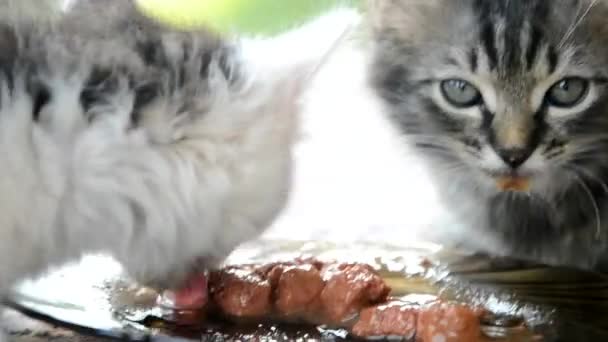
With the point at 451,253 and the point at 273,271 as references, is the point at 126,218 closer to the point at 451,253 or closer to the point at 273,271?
the point at 273,271

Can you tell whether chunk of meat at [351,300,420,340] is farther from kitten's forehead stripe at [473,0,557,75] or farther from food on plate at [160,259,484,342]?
kitten's forehead stripe at [473,0,557,75]

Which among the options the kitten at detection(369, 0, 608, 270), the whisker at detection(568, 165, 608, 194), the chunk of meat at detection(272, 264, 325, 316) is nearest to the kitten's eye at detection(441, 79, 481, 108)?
the kitten at detection(369, 0, 608, 270)

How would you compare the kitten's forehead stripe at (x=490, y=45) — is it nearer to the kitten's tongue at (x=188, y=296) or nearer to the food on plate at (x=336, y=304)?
the food on plate at (x=336, y=304)

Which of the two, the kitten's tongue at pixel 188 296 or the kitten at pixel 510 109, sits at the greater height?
the kitten at pixel 510 109

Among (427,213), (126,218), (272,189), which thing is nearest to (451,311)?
(272,189)

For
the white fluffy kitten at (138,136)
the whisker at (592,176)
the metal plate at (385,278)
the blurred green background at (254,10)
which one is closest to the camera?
the white fluffy kitten at (138,136)

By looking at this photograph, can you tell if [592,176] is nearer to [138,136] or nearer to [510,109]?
[510,109]

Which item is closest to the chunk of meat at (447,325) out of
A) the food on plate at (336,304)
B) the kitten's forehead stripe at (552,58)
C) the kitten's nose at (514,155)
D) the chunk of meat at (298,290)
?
the food on plate at (336,304)
